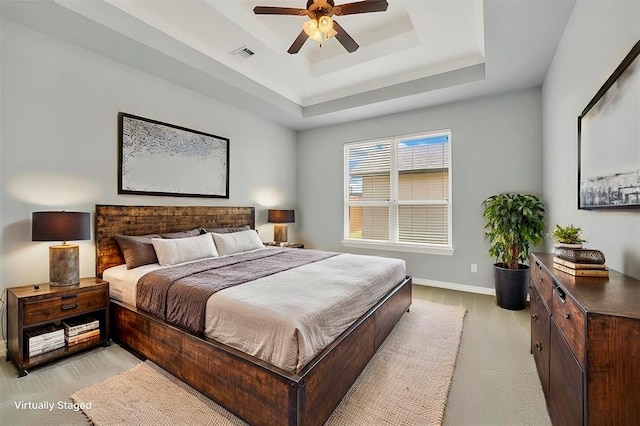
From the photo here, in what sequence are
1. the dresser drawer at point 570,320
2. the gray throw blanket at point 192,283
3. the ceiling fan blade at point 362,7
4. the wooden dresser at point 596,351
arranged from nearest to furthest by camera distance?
the wooden dresser at point 596,351 < the dresser drawer at point 570,320 < the gray throw blanket at point 192,283 < the ceiling fan blade at point 362,7

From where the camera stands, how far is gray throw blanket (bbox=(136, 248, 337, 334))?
200 centimetres

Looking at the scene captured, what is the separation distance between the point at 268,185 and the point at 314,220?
45.4 inches

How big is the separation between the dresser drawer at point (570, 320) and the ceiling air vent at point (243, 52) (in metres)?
3.62

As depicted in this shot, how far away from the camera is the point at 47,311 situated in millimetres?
2229

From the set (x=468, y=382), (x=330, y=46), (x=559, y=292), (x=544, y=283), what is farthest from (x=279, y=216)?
(x=559, y=292)

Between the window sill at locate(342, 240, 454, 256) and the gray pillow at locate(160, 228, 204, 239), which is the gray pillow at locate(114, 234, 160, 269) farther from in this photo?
the window sill at locate(342, 240, 454, 256)

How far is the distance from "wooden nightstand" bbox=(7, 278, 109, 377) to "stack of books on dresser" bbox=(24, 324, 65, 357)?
1.1 inches

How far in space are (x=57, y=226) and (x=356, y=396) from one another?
8.83 feet

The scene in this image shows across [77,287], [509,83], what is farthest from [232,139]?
[509,83]

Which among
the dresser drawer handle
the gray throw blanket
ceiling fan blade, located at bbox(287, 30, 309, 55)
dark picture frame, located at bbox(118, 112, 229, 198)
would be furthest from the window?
the dresser drawer handle

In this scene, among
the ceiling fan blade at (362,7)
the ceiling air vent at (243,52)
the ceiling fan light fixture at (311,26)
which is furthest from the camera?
the ceiling air vent at (243,52)

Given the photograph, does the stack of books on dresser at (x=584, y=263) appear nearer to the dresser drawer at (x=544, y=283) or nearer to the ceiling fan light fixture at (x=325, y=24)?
the dresser drawer at (x=544, y=283)

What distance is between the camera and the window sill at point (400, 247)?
4.28 m

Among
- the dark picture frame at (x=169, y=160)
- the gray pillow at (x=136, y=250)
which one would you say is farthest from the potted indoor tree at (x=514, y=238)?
the gray pillow at (x=136, y=250)
